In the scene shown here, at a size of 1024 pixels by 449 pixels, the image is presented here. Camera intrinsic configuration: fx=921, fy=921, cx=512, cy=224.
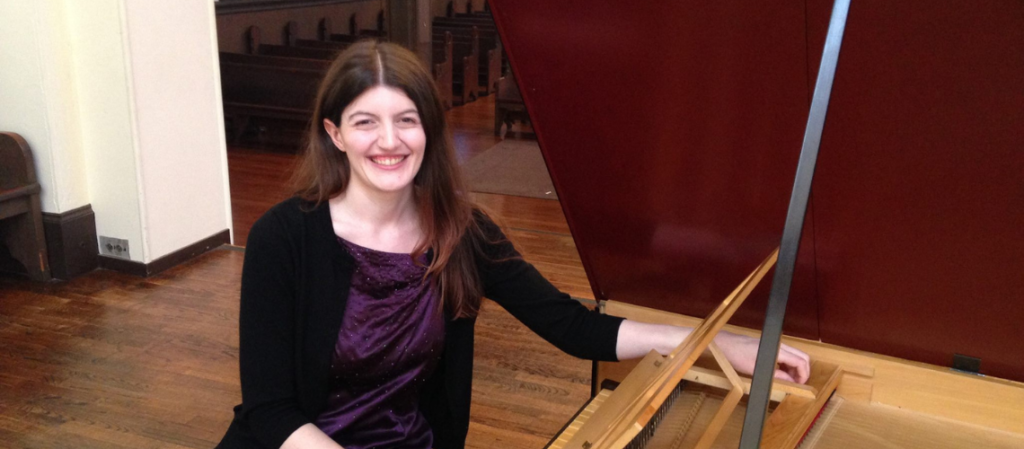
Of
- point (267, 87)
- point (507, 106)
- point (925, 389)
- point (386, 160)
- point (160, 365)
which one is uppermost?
point (386, 160)

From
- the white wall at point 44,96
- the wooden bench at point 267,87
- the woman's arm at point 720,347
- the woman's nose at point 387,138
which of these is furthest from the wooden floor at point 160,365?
the wooden bench at point 267,87

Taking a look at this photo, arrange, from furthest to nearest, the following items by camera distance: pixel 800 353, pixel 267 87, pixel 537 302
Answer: pixel 267 87 < pixel 537 302 < pixel 800 353

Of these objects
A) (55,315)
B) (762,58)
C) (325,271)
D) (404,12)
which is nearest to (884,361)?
(762,58)

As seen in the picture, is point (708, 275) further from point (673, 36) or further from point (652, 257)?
point (673, 36)

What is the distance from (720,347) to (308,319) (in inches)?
24.9

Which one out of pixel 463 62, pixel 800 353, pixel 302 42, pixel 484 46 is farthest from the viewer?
pixel 484 46

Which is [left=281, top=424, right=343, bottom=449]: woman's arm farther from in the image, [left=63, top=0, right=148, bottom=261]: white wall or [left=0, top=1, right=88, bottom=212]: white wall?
[left=0, top=1, right=88, bottom=212]: white wall

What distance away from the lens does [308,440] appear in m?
1.32

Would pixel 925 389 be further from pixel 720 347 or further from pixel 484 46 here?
pixel 484 46

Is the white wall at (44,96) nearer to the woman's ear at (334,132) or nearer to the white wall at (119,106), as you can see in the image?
the white wall at (119,106)

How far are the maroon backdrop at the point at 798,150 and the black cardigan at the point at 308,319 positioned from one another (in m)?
0.15

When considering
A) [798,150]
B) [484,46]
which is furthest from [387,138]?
[484,46]

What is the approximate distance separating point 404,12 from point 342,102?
174 inches

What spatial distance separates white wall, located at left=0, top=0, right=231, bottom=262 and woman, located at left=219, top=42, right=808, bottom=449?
7.32 feet
